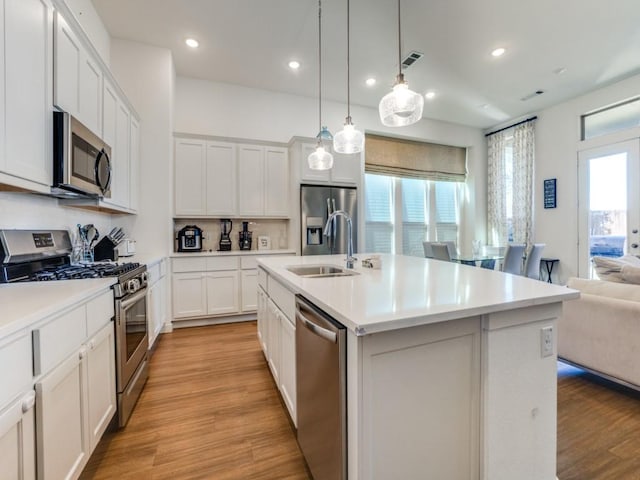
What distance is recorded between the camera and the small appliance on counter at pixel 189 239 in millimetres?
3832

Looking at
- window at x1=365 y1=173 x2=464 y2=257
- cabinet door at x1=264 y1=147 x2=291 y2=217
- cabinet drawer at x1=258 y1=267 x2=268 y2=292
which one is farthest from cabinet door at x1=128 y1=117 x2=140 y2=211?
window at x1=365 y1=173 x2=464 y2=257

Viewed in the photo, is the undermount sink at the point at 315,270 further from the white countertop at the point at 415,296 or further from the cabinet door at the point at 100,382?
the cabinet door at the point at 100,382

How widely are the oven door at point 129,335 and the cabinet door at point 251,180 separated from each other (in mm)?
2172

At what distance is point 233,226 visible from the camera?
4301 mm

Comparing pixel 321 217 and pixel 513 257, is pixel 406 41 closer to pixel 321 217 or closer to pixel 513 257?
pixel 321 217

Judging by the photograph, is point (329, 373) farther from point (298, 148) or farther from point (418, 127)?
point (418, 127)

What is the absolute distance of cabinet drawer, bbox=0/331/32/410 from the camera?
32.8 inches

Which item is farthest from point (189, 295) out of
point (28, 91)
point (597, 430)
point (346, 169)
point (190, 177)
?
point (597, 430)

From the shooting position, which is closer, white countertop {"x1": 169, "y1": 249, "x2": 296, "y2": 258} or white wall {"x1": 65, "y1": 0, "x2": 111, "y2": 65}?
white wall {"x1": 65, "y1": 0, "x2": 111, "y2": 65}

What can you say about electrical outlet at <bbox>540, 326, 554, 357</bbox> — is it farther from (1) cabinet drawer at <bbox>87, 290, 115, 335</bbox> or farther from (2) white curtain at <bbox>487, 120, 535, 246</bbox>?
(2) white curtain at <bbox>487, 120, 535, 246</bbox>

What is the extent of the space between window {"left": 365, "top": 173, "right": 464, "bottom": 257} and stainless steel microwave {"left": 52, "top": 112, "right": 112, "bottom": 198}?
4.09 meters

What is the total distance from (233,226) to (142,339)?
240cm

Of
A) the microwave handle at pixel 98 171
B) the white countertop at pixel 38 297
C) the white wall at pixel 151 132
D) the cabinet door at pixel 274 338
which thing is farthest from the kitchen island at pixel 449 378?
the white wall at pixel 151 132

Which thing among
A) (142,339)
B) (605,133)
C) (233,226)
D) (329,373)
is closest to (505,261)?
(605,133)
